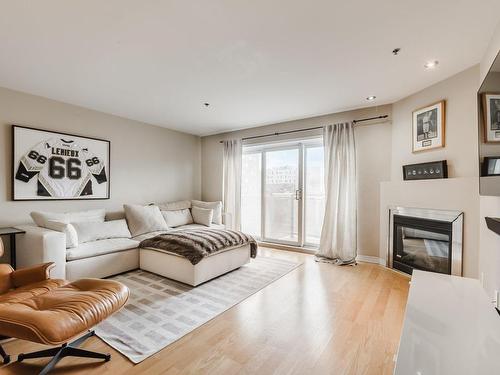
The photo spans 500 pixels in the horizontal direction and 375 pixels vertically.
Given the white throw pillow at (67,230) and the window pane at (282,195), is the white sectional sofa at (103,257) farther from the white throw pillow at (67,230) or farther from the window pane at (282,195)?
the window pane at (282,195)

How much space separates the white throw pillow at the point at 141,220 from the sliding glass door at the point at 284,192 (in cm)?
185

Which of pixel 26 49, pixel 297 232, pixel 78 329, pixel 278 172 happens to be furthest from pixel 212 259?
pixel 26 49

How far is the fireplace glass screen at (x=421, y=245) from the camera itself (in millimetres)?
2865

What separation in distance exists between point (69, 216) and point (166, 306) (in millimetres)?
2079

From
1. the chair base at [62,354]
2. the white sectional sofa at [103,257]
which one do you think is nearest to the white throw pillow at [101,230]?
the white sectional sofa at [103,257]

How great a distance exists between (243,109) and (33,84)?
105 inches

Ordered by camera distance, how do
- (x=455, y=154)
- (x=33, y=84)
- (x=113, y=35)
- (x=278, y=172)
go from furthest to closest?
1. (x=278, y=172)
2. (x=33, y=84)
3. (x=455, y=154)
4. (x=113, y=35)

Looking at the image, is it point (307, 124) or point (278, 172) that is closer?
point (307, 124)

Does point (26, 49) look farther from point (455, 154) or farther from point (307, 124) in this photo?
point (455, 154)

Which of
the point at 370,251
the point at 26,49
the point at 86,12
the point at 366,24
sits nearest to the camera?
the point at 86,12

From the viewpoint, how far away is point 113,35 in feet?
6.63

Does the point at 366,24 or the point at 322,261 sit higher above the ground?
the point at 366,24

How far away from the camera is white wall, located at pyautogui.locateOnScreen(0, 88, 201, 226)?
3.13 m

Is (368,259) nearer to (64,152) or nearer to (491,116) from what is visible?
(491,116)
